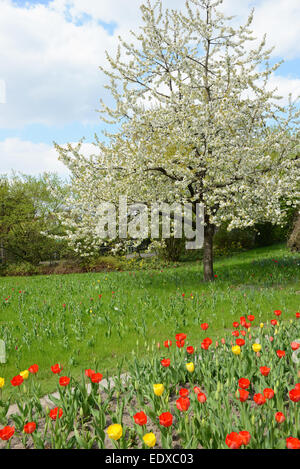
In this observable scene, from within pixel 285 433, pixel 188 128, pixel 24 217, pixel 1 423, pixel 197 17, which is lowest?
pixel 1 423

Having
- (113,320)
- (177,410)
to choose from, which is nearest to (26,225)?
(113,320)

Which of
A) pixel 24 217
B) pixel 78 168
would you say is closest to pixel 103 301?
pixel 78 168

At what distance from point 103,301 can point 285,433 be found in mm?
6050

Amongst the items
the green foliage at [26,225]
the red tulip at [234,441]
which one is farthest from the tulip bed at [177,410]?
the green foliage at [26,225]

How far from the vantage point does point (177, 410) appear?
2.65 m

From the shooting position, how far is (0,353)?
4648mm

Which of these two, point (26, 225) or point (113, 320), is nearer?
point (113, 320)

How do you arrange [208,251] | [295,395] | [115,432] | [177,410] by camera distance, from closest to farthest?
[115,432]
[295,395]
[177,410]
[208,251]

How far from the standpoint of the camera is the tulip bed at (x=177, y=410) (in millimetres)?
2252

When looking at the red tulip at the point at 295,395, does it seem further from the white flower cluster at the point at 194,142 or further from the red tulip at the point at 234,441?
the white flower cluster at the point at 194,142

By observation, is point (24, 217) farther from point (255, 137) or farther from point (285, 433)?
point (285, 433)

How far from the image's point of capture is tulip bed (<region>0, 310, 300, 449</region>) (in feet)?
7.39

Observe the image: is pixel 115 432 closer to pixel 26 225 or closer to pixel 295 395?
pixel 295 395
